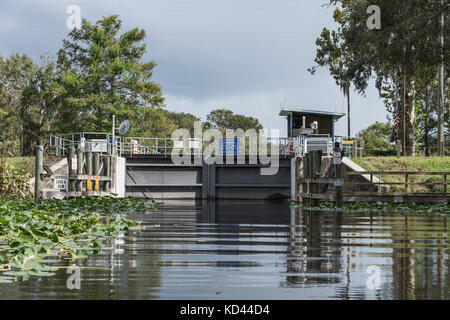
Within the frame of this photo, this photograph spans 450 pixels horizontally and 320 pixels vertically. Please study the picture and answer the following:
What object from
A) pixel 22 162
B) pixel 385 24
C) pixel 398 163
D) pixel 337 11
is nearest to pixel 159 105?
pixel 337 11

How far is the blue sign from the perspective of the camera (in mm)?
31859

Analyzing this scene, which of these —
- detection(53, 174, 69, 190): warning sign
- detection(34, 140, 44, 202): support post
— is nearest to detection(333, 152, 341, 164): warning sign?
detection(53, 174, 69, 190): warning sign

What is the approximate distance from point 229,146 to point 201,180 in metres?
2.65

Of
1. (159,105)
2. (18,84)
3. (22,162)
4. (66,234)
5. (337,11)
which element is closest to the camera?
(66,234)

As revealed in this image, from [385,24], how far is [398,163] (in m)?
12.5

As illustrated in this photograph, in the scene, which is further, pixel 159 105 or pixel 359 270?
pixel 159 105

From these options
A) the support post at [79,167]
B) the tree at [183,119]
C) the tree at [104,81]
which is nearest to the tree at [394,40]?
the support post at [79,167]

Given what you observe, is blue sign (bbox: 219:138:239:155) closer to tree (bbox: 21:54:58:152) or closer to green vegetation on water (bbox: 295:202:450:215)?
green vegetation on water (bbox: 295:202:450:215)

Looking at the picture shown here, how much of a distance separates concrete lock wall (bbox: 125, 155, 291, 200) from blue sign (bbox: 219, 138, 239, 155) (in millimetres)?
1371

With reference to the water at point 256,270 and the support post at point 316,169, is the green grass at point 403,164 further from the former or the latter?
the water at point 256,270

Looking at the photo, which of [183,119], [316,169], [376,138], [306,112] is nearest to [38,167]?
[316,169]

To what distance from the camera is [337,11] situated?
42938mm

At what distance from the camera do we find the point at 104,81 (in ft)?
152
